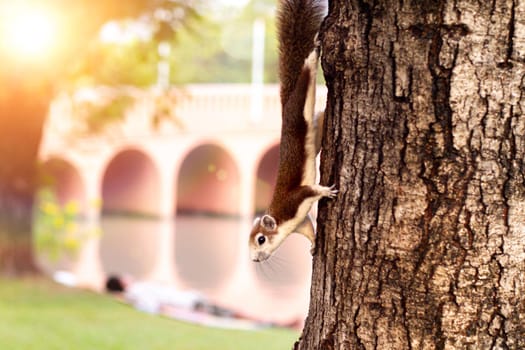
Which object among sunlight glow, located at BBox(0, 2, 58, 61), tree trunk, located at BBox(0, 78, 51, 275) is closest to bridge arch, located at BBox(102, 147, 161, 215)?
tree trunk, located at BBox(0, 78, 51, 275)

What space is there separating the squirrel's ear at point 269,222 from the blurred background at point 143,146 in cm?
28

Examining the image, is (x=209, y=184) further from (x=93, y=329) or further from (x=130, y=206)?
(x=93, y=329)

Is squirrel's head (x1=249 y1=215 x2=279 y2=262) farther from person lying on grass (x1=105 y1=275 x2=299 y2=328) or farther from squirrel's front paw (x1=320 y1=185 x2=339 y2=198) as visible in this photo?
person lying on grass (x1=105 y1=275 x2=299 y2=328)

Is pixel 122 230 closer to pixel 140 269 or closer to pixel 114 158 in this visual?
pixel 114 158

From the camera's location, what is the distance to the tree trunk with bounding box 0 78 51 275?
8461 mm

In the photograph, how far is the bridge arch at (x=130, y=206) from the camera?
1716cm

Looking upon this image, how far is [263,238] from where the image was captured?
1.95 m

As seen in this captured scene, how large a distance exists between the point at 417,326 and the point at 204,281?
1284cm

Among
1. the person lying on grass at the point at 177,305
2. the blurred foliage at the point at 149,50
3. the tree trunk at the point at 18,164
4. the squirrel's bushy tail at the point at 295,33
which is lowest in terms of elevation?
→ the person lying on grass at the point at 177,305

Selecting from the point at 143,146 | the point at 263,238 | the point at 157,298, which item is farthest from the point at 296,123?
the point at 143,146

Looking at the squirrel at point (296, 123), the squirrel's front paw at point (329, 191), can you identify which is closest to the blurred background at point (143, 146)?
the squirrel at point (296, 123)

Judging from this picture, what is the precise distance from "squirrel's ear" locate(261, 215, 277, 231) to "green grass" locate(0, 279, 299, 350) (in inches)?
136

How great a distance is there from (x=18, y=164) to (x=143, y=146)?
1398cm

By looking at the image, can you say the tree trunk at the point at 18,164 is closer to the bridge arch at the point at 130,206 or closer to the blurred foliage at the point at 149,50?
the blurred foliage at the point at 149,50
